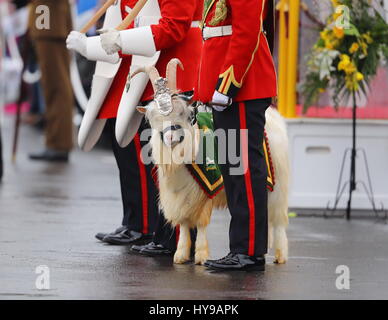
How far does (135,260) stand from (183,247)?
0.33 metres

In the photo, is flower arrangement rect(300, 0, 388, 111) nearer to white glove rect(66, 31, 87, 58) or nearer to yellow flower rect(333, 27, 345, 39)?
yellow flower rect(333, 27, 345, 39)

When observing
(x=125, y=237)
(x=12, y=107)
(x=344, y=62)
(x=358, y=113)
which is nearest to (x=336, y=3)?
(x=344, y=62)

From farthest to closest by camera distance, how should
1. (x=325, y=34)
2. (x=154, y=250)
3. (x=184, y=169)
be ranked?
(x=325, y=34) < (x=154, y=250) < (x=184, y=169)

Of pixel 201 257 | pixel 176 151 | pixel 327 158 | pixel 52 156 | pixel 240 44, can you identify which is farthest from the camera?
pixel 52 156

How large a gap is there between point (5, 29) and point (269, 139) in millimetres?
17781

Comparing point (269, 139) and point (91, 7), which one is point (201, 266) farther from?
point (91, 7)

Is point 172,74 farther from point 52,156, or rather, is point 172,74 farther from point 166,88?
point 52,156

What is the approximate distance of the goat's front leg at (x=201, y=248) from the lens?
664 cm

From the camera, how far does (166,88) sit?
20.8 feet

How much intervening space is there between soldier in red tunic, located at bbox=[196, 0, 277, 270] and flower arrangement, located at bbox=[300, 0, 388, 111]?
249 centimetres

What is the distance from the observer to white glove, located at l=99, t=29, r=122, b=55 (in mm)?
6469

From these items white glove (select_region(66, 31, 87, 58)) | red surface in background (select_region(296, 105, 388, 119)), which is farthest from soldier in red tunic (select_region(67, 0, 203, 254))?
red surface in background (select_region(296, 105, 388, 119))

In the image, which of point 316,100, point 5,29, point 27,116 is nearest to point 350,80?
point 316,100

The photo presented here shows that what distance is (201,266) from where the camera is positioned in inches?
260
